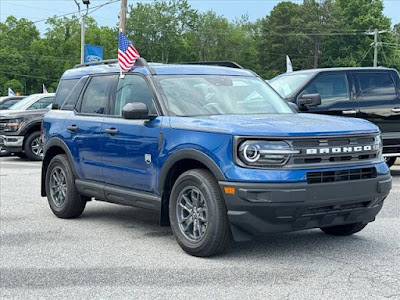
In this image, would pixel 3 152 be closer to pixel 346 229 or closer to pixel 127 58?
pixel 127 58

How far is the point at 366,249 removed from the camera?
6.10m

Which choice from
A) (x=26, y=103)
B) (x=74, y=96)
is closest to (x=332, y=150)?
(x=74, y=96)

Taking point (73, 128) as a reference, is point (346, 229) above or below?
below

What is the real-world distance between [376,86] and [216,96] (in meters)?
6.01

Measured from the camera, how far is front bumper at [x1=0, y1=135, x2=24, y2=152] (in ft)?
55.1

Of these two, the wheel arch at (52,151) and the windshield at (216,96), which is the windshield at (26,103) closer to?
the wheel arch at (52,151)

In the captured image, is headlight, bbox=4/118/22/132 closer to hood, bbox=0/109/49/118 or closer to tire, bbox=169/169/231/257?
hood, bbox=0/109/49/118

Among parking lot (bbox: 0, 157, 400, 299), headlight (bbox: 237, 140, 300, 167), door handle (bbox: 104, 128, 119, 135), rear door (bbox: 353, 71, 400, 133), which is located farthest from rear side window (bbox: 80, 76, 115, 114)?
rear door (bbox: 353, 71, 400, 133)

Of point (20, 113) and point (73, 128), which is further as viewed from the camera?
point (20, 113)

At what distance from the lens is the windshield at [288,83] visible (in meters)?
11.0

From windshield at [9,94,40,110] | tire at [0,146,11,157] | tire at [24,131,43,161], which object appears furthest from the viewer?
tire at [0,146,11,157]

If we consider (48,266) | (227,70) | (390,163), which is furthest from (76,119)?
(390,163)

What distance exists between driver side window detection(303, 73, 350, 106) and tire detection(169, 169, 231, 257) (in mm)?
5681

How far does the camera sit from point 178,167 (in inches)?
241
